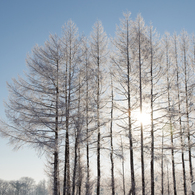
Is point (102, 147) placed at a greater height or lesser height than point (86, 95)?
lesser

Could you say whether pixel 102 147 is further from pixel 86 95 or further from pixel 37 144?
pixel 37 144

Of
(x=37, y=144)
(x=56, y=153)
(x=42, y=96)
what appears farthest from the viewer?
(x=42, y=96)

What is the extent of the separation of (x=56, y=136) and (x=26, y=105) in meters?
2.16

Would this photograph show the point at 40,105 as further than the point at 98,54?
No

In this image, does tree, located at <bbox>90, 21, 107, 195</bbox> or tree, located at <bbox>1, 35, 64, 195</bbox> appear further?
tree, located at <bbox>90, 21, 107, 195</bbox>

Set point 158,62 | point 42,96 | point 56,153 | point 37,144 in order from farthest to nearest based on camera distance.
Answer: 1. point 158,62
2. point 42,96
3. point 56,153
4. point 37,144

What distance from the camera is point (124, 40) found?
12570 mm

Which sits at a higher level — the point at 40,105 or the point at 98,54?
the point at 98,54

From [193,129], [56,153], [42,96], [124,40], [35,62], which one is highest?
[124,40]

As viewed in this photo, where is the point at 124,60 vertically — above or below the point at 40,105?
above

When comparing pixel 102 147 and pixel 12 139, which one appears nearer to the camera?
pixel 12 139

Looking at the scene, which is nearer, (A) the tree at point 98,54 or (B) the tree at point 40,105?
(B) the tree at point 40,105

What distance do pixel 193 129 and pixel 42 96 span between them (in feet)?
32.3

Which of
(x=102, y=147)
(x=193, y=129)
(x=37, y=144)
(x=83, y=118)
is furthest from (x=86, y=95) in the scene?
(x=193, y=129)
